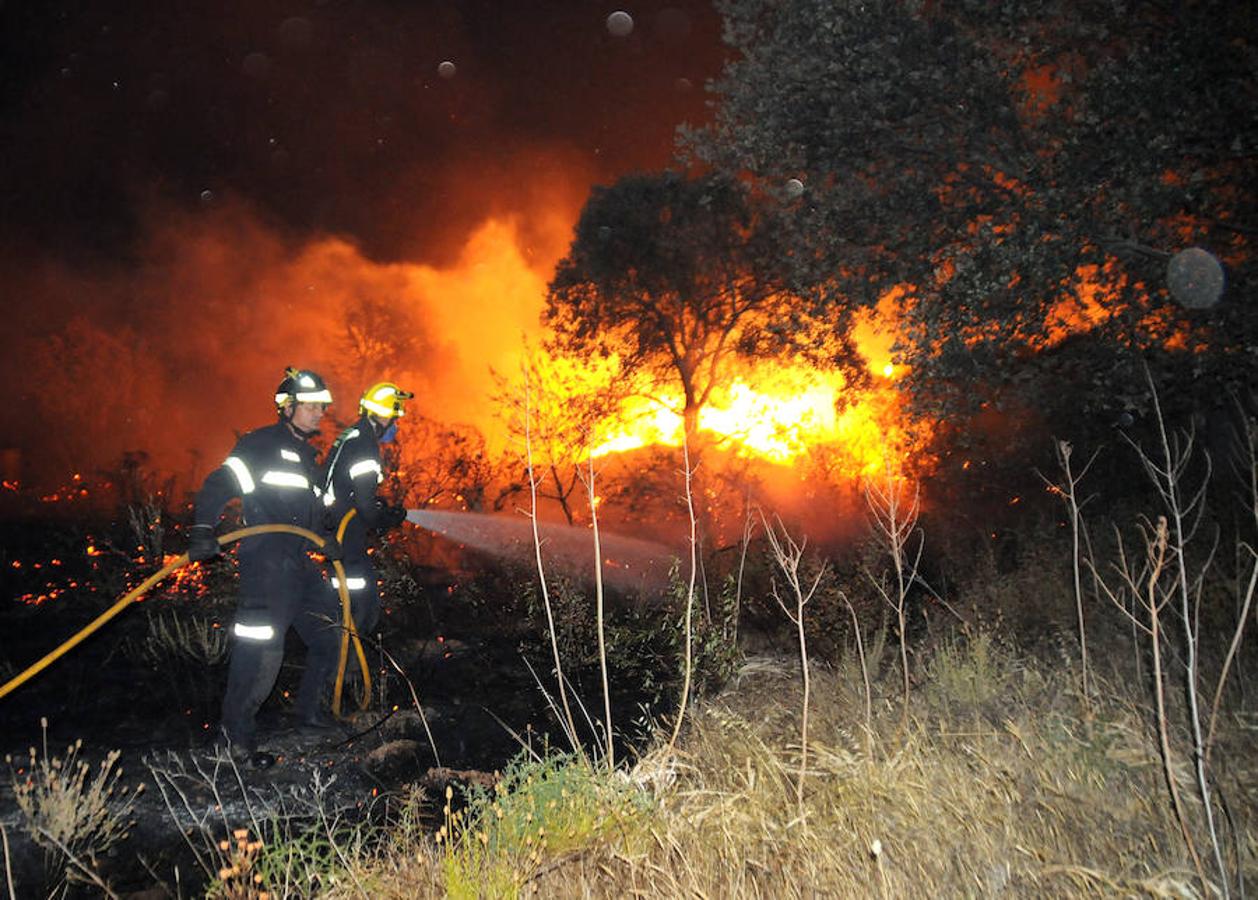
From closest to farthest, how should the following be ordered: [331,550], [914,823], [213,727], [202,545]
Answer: [914,823] → [202,545] → [331,550] → [213,727]

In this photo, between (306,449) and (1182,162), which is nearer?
(306,449)

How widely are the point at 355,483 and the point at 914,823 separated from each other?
3.88 metres

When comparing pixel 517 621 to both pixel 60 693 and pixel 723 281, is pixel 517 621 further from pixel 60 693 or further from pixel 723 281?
pixel 723 281

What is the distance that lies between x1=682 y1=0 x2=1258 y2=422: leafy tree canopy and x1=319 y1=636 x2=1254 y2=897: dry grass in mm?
3451

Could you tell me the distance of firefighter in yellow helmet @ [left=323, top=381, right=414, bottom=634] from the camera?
5473mm

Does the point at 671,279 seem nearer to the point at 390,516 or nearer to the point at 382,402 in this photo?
the point at 382,402

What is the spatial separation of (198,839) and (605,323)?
530 inches

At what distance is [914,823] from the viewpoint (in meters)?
2.99

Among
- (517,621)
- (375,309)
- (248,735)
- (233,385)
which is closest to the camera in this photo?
(248,735)

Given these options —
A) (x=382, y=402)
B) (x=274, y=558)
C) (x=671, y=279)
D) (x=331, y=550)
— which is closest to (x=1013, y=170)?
(x=382, y=402)

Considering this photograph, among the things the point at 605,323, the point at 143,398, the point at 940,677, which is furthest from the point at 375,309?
the point at 940,677

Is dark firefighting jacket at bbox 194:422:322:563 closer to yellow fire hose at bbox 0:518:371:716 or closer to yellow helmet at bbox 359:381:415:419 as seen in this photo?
yellow fire hose at bbox 0:518:371:716

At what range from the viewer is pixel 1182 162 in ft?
19.2

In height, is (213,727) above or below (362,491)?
below
